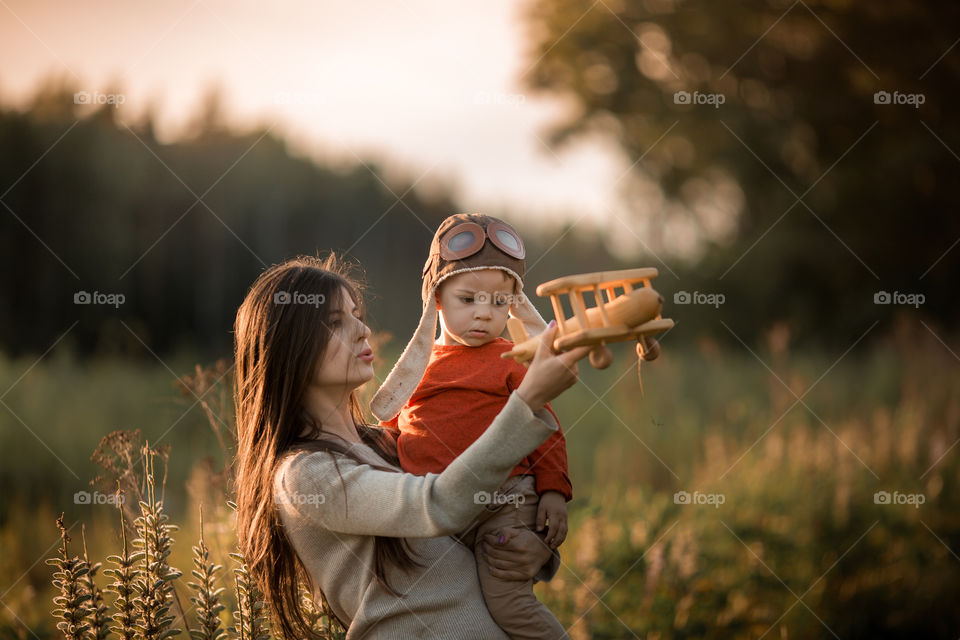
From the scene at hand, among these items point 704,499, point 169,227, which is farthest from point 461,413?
point 169,227

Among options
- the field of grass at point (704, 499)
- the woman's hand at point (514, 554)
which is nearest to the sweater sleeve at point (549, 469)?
the woman's hand at point (514, 554)

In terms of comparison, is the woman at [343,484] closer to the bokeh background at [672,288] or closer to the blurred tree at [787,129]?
the bokeh background at [672,288]

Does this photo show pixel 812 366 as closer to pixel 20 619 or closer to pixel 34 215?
pixel 20 619

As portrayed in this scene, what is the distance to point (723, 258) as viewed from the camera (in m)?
14.9

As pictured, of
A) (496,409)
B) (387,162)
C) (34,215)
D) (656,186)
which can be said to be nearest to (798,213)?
(656,186)

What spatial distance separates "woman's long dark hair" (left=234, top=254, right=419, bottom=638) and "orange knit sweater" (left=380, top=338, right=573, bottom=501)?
0.26 meters

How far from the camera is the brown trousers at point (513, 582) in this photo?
240cm

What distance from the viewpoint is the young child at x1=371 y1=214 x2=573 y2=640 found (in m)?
2.49

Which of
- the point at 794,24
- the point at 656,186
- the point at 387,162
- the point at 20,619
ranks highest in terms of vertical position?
the point at 794,24

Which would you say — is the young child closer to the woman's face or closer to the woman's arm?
the woman's face

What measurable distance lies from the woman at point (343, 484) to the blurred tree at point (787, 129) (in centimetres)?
1260

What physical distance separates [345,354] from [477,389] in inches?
17.9

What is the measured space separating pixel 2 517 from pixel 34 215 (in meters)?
6.57

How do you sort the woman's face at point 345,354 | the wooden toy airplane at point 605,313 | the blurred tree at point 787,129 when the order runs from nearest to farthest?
the wooden toy airplane at point 605,313 < the woman's face at point 345,354 < the blurred tree at point 787,129
